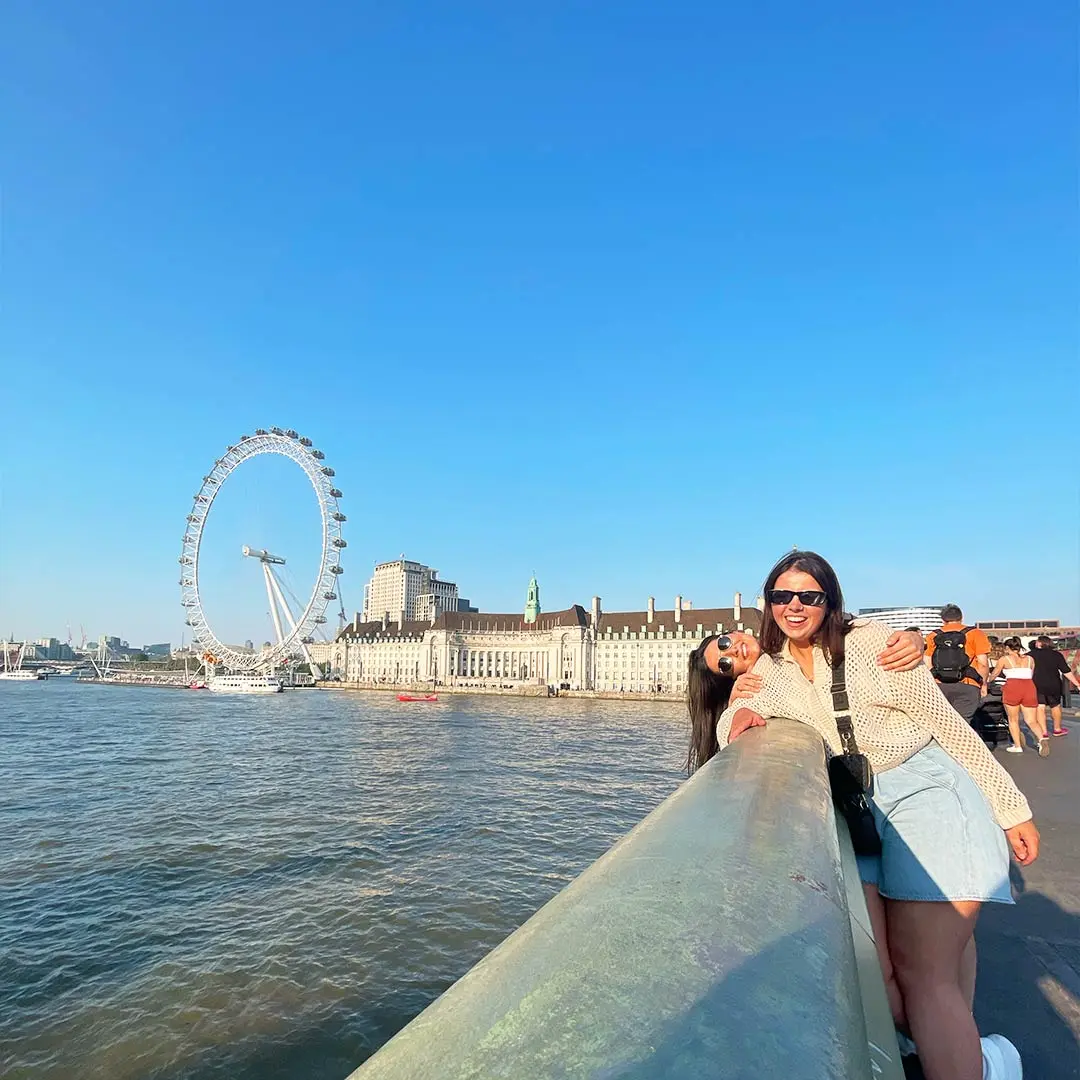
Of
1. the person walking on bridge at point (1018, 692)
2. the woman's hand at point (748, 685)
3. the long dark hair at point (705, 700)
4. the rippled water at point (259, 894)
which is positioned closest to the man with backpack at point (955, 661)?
the person walking on bridge at point (1018, 692)

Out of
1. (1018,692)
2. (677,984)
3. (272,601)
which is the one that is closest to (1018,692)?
(1018,692)

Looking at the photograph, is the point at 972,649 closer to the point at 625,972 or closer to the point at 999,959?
the point at 999,959

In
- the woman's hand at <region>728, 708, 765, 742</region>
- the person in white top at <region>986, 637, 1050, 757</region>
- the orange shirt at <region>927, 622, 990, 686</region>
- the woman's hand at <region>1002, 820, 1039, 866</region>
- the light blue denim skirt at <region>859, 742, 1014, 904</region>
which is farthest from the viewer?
the person in white top at <region>986, 637, 1050, 757</region>

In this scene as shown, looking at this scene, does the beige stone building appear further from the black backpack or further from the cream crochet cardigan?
the cream crochet cardigan

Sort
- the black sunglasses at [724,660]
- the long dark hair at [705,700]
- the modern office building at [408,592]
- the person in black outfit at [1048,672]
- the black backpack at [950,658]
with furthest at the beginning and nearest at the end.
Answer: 1. the modern office building at [408,592]
2. the person in black outfit at [1048,672]
3. the black backpack at [950,658]
4. the long dark hair at [705,700]
5. the black sunglasses at [724,660]

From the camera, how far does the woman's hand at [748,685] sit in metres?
3.09

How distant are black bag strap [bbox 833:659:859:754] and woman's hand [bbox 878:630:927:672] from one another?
0.50 feet

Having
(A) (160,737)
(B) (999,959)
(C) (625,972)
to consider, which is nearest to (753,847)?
(C) (625,972)

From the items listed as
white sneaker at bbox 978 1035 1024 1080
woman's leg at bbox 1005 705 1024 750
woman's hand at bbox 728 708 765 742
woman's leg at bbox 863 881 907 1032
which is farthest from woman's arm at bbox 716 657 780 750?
woman's leg at bbox 1005 705 1024 750

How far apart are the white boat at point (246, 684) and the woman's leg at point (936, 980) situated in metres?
104

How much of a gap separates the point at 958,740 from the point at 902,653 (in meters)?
0.37

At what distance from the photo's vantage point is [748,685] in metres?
3.14

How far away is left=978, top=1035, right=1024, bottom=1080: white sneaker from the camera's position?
86.6 inches

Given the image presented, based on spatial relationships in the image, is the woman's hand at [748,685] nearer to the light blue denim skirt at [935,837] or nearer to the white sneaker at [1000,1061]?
the light blue denim skirt at [935,837]
